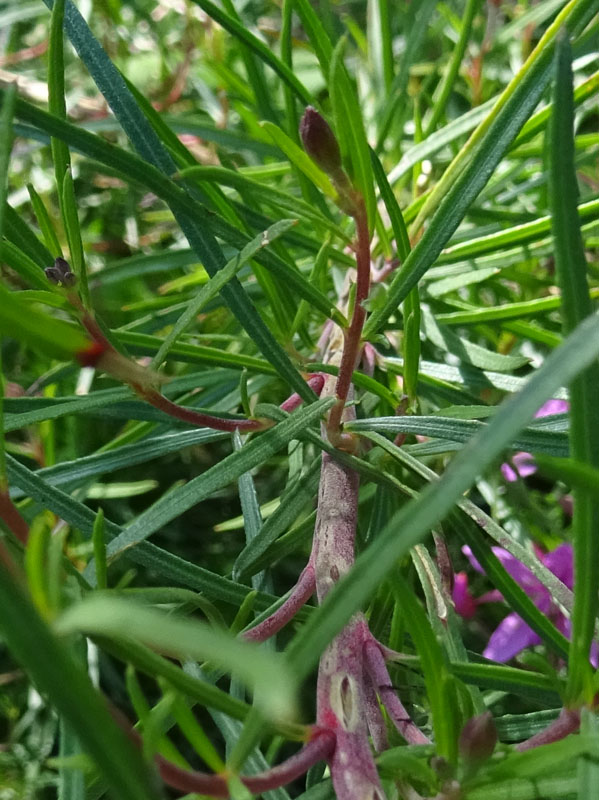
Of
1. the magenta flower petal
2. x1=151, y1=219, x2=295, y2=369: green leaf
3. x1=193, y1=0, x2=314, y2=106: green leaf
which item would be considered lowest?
the magenta flower petal

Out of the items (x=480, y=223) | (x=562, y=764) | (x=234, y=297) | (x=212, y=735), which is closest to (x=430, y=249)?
(x=234, y=297)

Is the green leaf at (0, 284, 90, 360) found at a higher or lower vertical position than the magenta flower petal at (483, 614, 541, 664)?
higher

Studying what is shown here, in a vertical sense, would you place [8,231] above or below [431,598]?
above

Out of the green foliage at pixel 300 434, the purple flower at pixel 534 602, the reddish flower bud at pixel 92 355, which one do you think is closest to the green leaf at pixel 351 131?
the green foliage at pixel 300 434

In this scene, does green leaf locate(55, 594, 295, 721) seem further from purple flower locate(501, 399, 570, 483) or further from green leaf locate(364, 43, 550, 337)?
purple flower locate(501, 399, 570, 483)

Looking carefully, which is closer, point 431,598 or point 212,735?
point 431,598

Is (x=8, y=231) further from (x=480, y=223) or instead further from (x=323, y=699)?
(x=480, y=223)

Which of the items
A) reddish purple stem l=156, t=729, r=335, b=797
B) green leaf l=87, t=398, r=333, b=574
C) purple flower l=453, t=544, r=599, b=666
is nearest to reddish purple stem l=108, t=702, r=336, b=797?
reddish purple stem l=156, t=729, r=335, b=797

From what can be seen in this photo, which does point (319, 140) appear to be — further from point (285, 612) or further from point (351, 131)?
point (285, 612)
